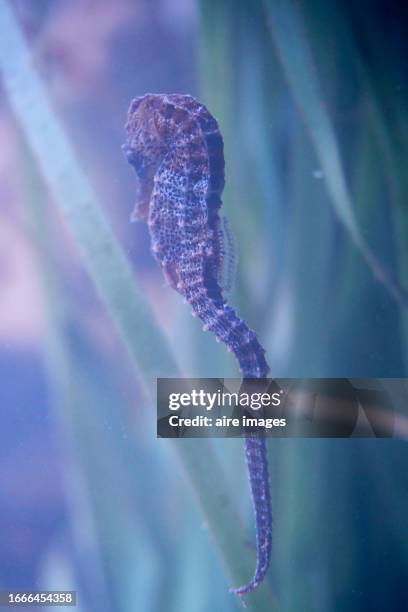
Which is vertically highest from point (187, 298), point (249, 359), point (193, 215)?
point (193, 215)

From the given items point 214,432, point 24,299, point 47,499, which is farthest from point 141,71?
point 47,499

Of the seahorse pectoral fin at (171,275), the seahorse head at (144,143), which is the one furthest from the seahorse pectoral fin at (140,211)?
the seahorse pectoral fin at (171,275)

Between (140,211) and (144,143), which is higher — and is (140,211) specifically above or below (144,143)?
below

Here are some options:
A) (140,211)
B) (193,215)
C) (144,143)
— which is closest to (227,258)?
(193,215)

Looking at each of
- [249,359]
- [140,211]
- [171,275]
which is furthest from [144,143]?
[249,359]

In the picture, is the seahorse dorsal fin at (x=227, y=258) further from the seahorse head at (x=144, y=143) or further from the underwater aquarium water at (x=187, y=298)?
the seahorse head at (x=144, y=143)

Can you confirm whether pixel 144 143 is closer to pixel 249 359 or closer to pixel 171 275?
pixel 171 275

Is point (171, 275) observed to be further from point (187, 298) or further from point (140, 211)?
point (140, 211)

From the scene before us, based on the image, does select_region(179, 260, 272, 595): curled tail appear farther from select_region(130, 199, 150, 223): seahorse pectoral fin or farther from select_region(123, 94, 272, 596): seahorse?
select_region(130, 199, 150, 223): seahorse pectoral fin
